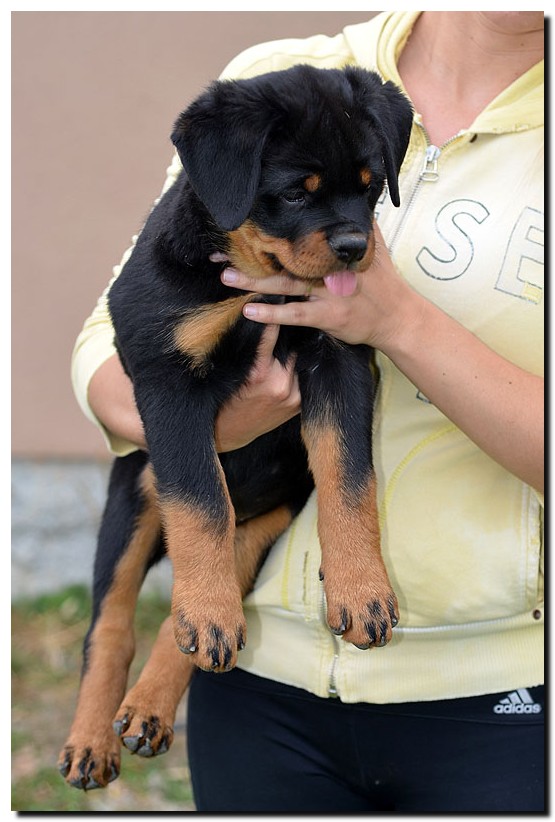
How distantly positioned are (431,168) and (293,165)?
15.2 inches

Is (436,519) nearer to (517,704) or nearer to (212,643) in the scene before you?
(517,704)

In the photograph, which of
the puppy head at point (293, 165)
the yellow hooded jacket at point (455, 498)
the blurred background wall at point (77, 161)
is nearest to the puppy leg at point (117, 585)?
the yellow hooded jacket at point (455, 498)

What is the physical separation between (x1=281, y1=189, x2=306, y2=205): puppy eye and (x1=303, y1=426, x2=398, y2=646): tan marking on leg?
51 centimetres

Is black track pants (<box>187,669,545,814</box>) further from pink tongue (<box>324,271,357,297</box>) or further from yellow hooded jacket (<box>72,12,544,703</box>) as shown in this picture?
pink tongue (<box>324,271,357,297</box>)

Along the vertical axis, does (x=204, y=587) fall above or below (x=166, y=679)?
above

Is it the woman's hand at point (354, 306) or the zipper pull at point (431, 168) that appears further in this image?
the zipper pull at point (431, 168)

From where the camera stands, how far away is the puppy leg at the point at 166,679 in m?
2.32

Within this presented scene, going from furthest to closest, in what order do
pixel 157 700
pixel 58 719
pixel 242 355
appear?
pixel 58 719
pixel 157 700
pixel 242 355

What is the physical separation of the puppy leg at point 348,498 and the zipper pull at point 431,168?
0.41 meters

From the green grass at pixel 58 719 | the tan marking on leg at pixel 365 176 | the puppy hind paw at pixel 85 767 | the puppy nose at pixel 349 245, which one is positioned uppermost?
the tan marking on leg at pixel 365 176

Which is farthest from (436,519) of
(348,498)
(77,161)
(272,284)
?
(77,161)

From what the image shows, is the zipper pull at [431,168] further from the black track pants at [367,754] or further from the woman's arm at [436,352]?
the black track pants at [367,754]

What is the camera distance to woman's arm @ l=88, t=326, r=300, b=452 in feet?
7.26

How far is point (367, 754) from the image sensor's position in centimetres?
218
